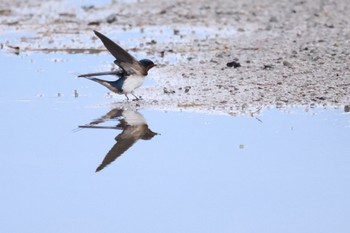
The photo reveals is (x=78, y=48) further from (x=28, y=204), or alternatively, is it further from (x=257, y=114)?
(x=28, y=204)

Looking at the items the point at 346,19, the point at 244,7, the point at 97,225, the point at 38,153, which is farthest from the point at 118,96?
the point at 244,7

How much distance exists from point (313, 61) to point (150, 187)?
16.5 ft

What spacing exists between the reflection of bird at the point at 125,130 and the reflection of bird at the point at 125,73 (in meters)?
0.44

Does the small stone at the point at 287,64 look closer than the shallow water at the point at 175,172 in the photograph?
No

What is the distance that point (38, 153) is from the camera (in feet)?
23.7

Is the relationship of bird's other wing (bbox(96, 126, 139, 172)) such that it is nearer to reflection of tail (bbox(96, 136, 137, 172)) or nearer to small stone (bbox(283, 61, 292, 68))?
reflection of tail (bbox(96, 136, 137, 172))

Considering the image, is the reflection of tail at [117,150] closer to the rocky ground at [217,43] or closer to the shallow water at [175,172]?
the shallow water at [175,172]

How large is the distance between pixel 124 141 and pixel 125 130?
1.54 feet

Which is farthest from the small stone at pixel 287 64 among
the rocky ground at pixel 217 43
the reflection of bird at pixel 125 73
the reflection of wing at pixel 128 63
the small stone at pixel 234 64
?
the reflection of wing at pixel 128 63

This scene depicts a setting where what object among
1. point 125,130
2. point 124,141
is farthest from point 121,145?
point 125,130

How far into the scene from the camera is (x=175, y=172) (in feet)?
21.7

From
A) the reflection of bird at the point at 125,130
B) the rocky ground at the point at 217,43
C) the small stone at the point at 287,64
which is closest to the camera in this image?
the reflection of bird at the point at 125,130

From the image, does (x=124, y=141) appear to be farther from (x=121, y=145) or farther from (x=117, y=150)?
(x=117, y=150)

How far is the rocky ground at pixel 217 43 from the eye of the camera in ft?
31.0
